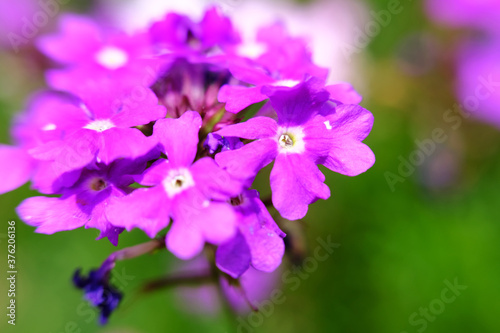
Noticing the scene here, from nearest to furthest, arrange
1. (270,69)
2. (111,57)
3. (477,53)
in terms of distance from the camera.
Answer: (270,69)
(111,57)
(477,53)

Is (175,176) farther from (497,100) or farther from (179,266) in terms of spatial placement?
(497,100)

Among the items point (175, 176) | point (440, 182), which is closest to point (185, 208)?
point (175, 176)

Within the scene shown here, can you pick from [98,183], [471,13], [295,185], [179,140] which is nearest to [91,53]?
[98,183]

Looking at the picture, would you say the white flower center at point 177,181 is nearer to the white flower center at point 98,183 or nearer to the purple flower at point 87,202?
the purple flower at point 87,202

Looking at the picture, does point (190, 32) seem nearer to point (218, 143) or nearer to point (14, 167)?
point (218, 143)

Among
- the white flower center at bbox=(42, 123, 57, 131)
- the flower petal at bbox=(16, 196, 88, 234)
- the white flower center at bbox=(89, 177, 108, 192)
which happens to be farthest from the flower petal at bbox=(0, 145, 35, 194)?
the white flower center at bbox=(89, 177, 108, 192)

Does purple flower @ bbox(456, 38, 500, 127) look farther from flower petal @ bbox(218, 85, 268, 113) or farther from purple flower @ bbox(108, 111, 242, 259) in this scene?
purple flower @ bbox(108, 111, 242, 259)

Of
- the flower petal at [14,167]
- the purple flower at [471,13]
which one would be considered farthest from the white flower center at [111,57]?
the purple flower at [471,13]
